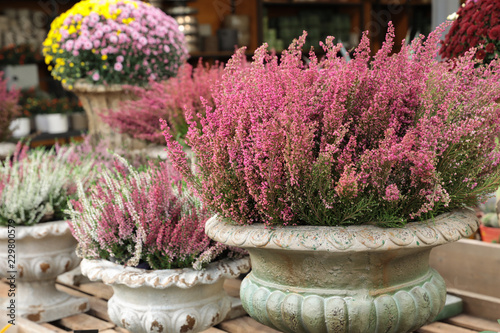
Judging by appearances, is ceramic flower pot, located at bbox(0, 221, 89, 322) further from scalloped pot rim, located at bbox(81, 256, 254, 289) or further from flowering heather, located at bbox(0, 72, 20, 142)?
flowering heather, located at bbox(0, 72, 20, 142)

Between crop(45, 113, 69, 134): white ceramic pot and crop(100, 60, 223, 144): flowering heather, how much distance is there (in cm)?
192

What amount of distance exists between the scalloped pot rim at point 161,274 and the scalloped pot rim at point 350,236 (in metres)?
0.37

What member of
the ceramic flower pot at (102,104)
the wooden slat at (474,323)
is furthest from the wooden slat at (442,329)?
the ceramic flower pot at (102,104)

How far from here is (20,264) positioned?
6.85 feet

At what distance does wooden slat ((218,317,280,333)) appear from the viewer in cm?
187

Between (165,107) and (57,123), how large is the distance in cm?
231

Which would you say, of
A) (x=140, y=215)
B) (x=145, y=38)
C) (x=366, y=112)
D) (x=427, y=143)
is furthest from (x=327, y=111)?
(x=145, y=38)

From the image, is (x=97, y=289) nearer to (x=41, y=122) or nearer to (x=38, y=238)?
(x=38, y=238)

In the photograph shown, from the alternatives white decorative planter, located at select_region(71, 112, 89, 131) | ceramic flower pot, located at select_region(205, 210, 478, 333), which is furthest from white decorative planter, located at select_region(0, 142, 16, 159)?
ceramic flower pot, located at select_region(205, 210, 478, 333)

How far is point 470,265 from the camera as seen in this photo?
1982 mm

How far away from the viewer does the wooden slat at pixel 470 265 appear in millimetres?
1927

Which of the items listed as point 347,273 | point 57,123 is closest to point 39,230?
point 347,273

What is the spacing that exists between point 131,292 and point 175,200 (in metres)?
0.27

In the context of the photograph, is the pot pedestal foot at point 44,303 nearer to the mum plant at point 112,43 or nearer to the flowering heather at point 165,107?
the flowering heather at point 165,107
